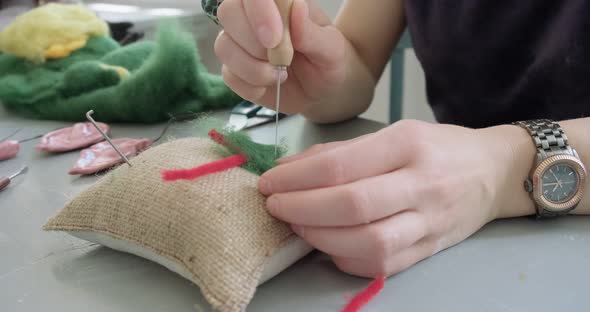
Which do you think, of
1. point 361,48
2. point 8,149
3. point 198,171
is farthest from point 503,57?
point 8,149

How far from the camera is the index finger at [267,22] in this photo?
50 centimetres

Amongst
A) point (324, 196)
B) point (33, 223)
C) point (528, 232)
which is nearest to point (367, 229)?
point (324, 196)

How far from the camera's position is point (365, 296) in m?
0.40

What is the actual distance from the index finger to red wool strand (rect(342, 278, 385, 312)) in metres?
0.25

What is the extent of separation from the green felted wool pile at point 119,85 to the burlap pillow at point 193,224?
0.39m

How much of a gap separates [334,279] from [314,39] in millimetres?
340

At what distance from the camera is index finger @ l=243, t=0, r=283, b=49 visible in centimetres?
50

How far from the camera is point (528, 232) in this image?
48 cm

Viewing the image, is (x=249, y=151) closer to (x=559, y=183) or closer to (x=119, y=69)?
(x=559, y=183)

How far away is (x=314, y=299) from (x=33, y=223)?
337 millimetres

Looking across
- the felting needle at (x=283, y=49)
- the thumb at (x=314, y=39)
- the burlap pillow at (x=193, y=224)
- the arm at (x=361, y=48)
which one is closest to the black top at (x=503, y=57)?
the arm at (x=361, y=48)

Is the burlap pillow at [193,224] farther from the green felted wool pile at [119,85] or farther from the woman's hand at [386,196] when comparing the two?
the green felted wool pile at [119,85]

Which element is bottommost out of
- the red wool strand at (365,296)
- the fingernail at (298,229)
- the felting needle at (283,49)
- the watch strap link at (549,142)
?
the red wool strand at (365,296)

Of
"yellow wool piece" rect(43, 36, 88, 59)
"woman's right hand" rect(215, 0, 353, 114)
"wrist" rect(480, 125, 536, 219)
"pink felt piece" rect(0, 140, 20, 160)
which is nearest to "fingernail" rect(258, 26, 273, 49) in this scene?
"woman's right hand" rect(215, 0, 353, 114)
